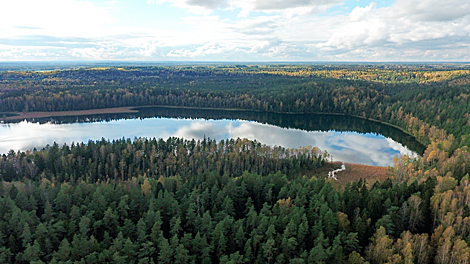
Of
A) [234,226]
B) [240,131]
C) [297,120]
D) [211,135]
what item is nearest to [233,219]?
[234,226]

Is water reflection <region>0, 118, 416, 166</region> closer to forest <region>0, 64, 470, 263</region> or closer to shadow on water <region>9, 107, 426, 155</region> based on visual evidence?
shadow on water <region>9, 107, 426, 155</region>

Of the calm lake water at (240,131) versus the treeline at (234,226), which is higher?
the treeline at (234,226)

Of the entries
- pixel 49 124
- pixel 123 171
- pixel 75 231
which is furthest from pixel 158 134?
pixel 75 231

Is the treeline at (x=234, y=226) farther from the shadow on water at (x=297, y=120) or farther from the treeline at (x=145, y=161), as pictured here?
the shadow on water at (x=297, y=120)

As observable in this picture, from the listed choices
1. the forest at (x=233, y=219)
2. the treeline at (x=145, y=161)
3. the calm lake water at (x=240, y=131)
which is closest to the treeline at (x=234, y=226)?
the forest at (x=233, y=219)

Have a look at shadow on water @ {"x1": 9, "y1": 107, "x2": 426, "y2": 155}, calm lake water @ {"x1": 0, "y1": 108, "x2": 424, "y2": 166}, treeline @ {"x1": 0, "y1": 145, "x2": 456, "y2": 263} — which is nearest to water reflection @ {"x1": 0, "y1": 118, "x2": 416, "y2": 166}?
calm lake water @ {"x1": 0, "y1": 108, "x2": 424, "y2": 166}

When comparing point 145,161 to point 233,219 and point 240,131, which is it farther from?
point 240,131

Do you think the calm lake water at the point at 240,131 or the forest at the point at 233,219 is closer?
the forest at the point at 233,219
